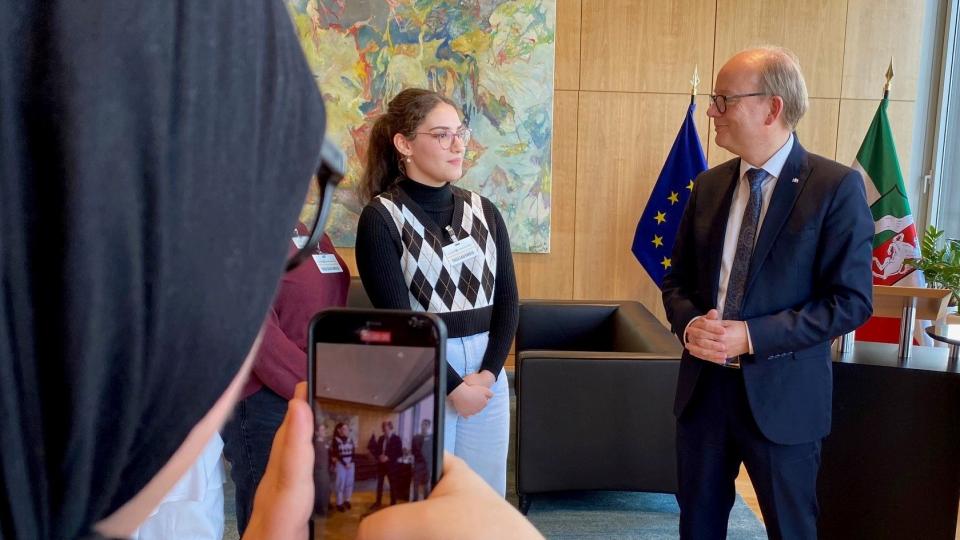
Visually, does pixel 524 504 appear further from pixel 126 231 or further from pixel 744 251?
pixel 126 231

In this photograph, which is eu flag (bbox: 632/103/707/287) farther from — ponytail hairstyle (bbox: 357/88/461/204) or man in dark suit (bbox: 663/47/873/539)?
ponytail hairstyle (bbox: 357/88/461/204)

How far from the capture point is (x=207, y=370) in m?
0.33

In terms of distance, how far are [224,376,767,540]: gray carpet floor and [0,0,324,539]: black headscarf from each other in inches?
111

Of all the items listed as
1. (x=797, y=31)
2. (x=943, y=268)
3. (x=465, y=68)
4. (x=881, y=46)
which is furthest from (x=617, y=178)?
(x=943, y=268)

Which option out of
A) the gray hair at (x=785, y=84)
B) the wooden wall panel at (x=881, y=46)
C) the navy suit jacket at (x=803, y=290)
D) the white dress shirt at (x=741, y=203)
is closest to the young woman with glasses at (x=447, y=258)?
the white dress shirt at (x=741, y=203)

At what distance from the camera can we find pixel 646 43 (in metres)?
5.01

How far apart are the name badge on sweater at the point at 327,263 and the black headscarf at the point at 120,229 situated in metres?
1.78

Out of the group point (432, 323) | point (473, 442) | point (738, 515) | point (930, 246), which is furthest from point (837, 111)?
point (432, 323)

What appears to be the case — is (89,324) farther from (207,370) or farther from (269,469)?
(269,469)

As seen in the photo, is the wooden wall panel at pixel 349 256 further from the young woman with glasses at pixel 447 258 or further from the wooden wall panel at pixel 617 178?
the young woman with glasses at pixel 447 258

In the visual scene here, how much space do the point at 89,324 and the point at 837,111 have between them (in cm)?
571

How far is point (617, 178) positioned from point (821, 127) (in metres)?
1.61

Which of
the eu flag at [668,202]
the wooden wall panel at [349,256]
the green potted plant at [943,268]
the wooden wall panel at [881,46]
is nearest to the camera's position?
the green potted plant at [943,268]

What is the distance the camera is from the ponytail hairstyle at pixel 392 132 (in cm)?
218
